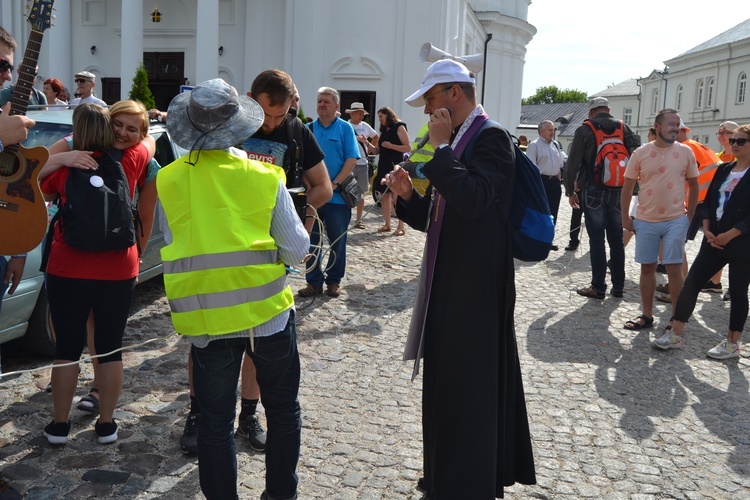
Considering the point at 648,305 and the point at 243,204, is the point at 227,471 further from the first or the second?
the point at 648,305

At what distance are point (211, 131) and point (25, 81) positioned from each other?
4.86ft

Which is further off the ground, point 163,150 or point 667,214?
point 163,150

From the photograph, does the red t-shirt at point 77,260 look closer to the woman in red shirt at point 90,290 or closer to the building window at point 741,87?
the woman in red shirt at point 90,290

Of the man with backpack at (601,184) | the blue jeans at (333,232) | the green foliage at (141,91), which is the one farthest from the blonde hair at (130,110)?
the green foliage at (141,91)

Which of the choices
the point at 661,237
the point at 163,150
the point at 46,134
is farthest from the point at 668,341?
the point at 46,134

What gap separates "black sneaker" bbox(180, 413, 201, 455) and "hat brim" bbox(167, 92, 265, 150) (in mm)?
1796

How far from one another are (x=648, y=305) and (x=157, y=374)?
4.73 m

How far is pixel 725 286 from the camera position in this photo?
1014 centimetres

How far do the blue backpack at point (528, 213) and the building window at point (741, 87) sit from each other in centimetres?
5927

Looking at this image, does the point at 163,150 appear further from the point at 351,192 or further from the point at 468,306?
the point at 468,306

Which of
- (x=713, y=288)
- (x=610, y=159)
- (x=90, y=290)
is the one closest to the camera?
(x=90, y=290)

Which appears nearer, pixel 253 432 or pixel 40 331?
pixel 253 432

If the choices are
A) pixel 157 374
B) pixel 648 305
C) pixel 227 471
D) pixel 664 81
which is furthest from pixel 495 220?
pixel 664 81

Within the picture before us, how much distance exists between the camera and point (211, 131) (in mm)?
3047
